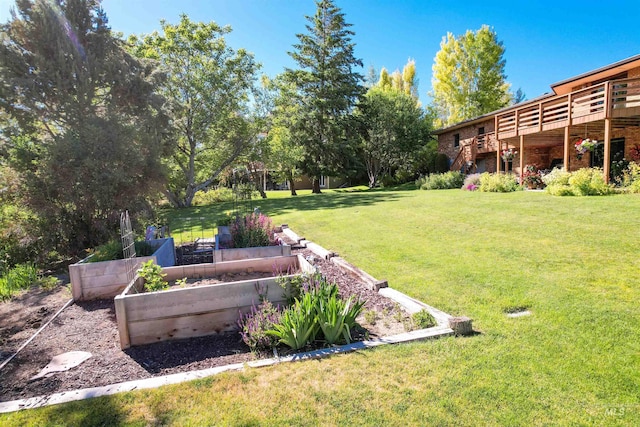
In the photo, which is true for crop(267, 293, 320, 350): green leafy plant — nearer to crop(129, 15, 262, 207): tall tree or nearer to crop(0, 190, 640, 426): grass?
crop(0, 190, 640, 426): grass

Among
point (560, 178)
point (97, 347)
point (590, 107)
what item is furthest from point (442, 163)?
point (97, 347)

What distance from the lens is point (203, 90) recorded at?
62.7 ft

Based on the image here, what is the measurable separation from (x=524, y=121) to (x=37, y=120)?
64.9 feet

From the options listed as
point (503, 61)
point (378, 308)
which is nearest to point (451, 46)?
point (503, 61)

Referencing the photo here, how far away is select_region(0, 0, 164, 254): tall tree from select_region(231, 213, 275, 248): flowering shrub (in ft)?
9.23

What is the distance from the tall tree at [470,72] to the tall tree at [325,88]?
11160 millimetres

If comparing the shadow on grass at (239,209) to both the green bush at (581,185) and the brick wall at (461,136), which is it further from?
the brick wall at (461,136)

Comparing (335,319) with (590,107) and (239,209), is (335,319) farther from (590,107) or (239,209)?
(590,107)

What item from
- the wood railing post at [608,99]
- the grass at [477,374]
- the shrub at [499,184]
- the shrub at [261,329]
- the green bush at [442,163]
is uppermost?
the wood railing post at [608,99]

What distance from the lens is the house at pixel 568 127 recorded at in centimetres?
1166

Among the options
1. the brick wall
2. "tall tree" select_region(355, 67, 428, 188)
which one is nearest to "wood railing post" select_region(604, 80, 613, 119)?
the brick wall

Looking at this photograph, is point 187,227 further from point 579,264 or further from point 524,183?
point 524,183

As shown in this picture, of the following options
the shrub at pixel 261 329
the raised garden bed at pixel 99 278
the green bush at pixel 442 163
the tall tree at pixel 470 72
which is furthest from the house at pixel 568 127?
the raised garden bed at pixel 99 278

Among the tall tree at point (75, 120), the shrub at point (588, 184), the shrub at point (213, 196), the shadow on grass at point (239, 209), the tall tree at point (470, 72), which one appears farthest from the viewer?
the tall tree at point (470, 72)
